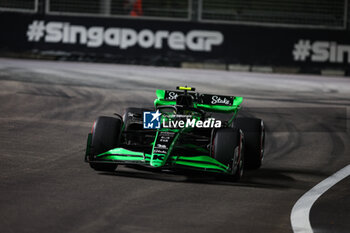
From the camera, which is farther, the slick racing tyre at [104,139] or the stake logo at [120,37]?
the stake logo at [120,37]

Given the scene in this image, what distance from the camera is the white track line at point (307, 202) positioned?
6367 mm

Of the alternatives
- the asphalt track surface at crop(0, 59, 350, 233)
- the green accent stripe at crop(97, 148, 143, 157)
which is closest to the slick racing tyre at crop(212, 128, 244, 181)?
the asphalt track surface at crop(0, 59, 350, 233)

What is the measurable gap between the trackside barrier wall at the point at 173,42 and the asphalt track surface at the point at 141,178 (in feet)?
21.3

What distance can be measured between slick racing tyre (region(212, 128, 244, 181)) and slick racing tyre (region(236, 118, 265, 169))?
0.73m

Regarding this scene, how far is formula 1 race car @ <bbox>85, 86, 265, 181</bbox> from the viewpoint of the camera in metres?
8.12

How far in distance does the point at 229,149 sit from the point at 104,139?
1.36m

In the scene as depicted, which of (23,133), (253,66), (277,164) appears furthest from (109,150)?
(253,66)

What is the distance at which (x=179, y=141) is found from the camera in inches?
338

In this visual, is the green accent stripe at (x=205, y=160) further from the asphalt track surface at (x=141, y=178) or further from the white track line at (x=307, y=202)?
the white track line at (x=307, y=202)

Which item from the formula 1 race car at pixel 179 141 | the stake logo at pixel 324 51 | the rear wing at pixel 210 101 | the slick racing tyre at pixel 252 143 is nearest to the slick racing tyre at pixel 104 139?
the formula 1 race car at pixel 179 141

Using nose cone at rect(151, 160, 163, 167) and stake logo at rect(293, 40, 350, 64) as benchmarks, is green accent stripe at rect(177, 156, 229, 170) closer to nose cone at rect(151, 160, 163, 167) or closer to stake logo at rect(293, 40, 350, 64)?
nose cone at rect(151, 160, 163, 167)

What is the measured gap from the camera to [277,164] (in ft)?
31.4

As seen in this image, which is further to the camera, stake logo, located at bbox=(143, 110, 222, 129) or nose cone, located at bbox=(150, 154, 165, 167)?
stake logo, located at bbox=(143, 110, 222, 129)

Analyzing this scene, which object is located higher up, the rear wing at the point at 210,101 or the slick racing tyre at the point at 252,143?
the rear wing at the point at 210,101
